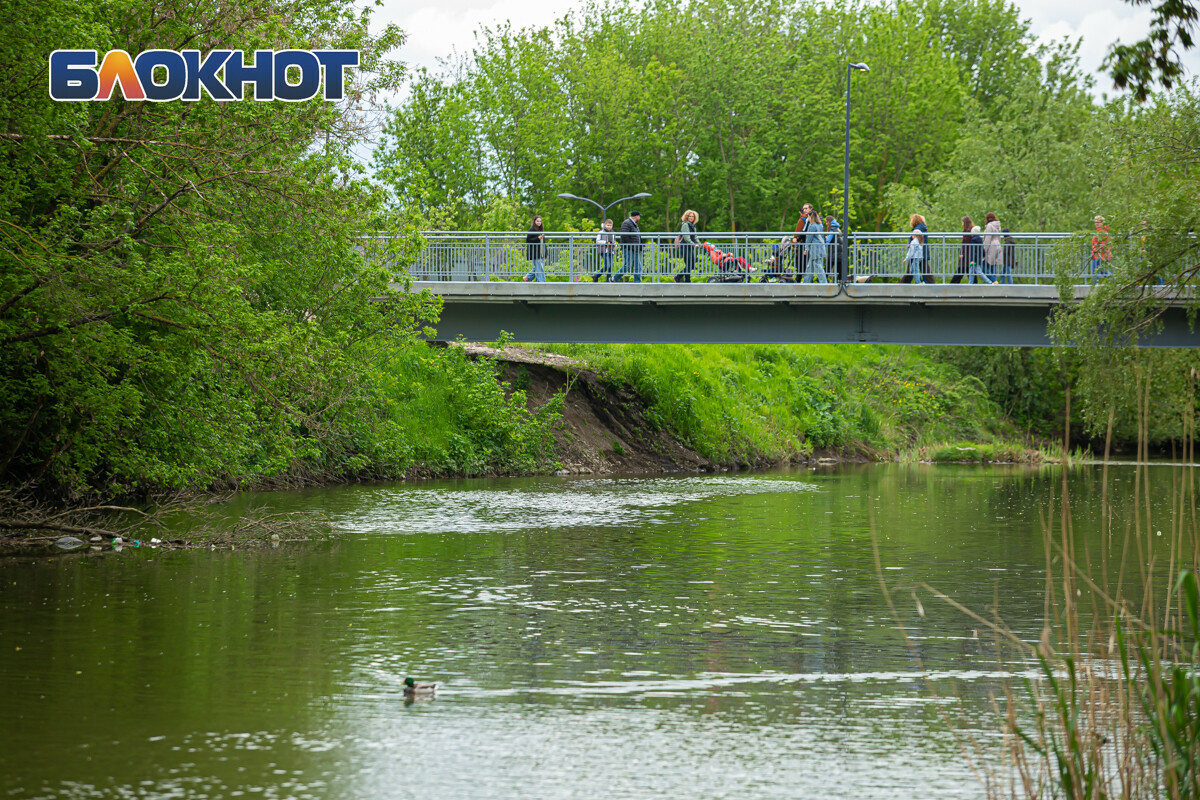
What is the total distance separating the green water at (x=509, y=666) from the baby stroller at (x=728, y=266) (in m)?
12.7

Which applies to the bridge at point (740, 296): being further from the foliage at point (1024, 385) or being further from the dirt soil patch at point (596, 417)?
the foliage at point (1024, 385)

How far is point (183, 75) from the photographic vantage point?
1923cm

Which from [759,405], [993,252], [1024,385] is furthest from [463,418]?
[1024,385]

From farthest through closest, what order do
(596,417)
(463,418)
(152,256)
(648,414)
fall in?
(648,414)
(596,417)
(463,418)
(152,256)

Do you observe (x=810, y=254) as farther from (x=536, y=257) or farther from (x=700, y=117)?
(x=700, y=117)

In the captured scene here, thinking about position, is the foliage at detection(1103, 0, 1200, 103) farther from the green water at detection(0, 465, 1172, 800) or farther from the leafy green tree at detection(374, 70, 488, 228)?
the leafy green tree at detection(374, 70, 488, 228)

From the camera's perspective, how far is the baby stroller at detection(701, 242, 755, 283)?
3347 centimetres

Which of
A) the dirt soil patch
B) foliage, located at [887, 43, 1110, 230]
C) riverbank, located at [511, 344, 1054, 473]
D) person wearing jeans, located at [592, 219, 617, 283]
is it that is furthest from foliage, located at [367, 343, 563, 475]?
foliage, located at [887, 43, 1110, 230]

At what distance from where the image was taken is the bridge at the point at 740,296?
32438 millimetres

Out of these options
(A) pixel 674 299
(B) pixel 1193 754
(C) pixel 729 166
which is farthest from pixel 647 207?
(B) pixel 1193 754

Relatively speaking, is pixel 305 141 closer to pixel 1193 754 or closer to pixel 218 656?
Result: pixel 218 656

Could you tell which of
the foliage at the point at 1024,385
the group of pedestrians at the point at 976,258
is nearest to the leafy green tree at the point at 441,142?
the foliage at the point at 1024,385

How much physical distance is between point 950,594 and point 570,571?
182 inches

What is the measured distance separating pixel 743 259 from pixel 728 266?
464 mm
